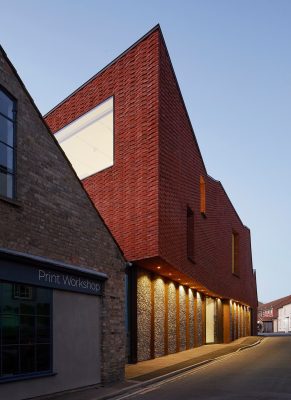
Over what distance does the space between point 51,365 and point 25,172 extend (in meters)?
4.51

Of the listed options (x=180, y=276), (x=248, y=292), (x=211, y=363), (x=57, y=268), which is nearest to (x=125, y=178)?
(x=180, y=276)

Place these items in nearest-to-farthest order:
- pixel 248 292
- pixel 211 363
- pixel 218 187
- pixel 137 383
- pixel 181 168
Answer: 1. pixel 137 383
2. pixel 211 363
3. pixel 181 168
4. pixel 218 187
5. pixel 248 292

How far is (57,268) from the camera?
42.8ft

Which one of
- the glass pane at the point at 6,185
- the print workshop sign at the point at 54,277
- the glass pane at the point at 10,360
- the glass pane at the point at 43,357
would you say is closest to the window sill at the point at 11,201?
the glass pane at the point at 6,185

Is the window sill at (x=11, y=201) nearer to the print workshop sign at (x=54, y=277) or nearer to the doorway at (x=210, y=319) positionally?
the print workshop sign at (x=54, y=277)

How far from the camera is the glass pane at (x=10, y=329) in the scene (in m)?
11.2

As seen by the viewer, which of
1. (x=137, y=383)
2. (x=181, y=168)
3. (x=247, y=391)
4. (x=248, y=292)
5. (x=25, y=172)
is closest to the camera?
(x=25, y=172)

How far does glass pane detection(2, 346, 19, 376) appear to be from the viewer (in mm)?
11141

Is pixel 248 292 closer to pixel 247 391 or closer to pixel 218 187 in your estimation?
pixel 218 187

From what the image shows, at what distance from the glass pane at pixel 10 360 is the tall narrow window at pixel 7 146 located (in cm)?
321

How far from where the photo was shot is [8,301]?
11.5m

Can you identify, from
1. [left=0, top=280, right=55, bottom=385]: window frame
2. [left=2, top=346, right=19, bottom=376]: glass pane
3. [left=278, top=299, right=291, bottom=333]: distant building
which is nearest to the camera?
[left=2, top=346, right=19, bottom=376]: glass pane

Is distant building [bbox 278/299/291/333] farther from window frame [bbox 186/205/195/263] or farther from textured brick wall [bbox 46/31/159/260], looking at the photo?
textured brick wall [bbox 46/31/159/260]

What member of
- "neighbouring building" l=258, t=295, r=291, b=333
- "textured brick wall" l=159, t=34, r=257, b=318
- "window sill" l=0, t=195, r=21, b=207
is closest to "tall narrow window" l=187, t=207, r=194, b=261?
"textured brick wall" l=159, t=34, r=257, b=318
